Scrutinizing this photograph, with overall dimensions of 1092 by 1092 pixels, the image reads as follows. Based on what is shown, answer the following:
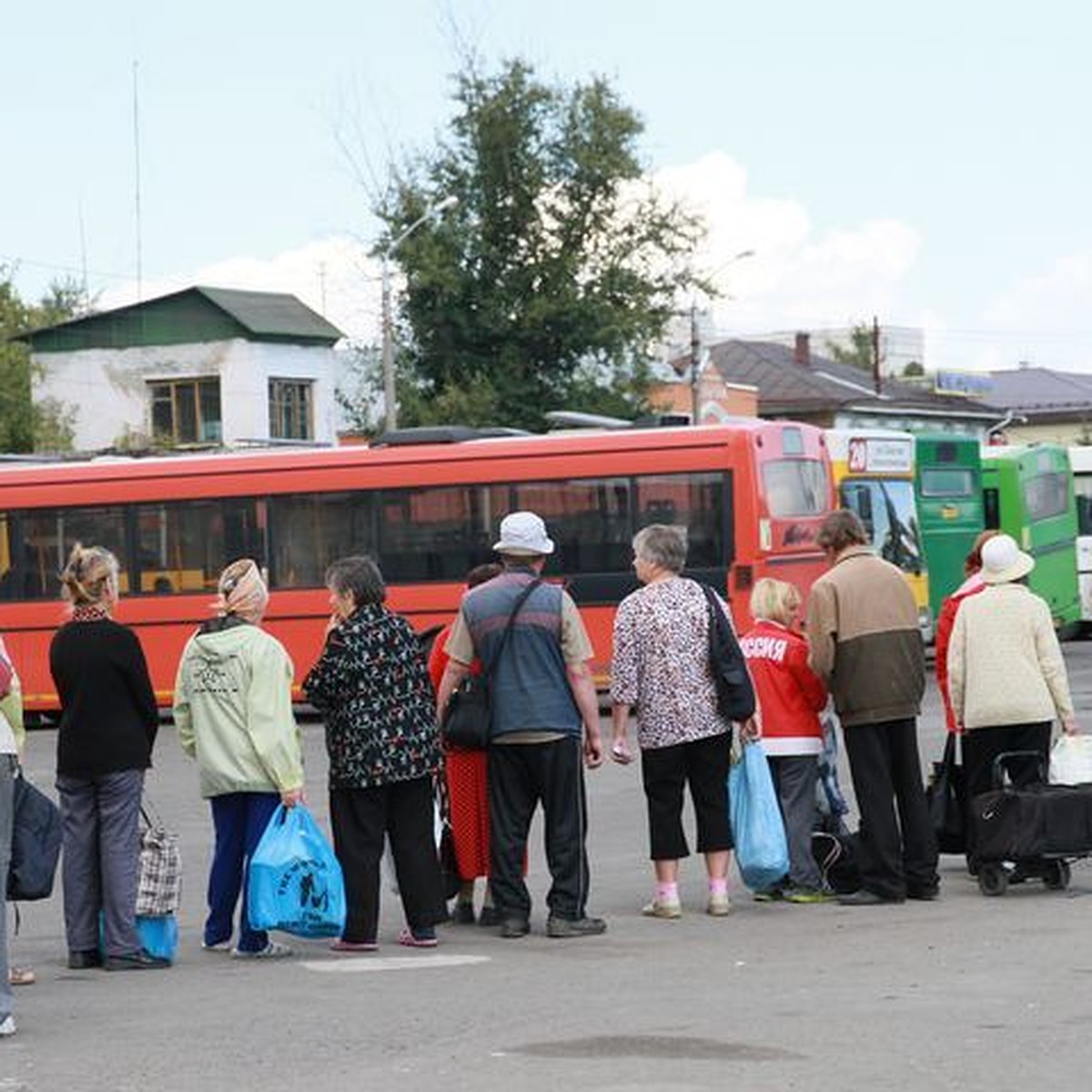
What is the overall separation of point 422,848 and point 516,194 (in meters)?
48.6

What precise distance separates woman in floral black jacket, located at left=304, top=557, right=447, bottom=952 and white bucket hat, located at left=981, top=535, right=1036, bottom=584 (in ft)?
10.4

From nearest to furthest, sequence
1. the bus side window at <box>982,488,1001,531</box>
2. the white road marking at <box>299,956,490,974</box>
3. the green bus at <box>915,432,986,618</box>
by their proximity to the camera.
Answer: the white road marking at <box>299,956,490,974</box> → the green bus at <box>915,432,986,618</box> → the bus side window at <box>982,488,1001,531</box>

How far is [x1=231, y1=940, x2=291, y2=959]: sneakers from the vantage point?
11883 millimetres

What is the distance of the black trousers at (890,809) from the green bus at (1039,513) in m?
27.1

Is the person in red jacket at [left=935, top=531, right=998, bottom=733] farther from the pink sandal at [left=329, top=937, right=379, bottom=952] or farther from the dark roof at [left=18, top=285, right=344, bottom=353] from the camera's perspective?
the dark roof at [left=18, top=285, right=344, bottom=353]

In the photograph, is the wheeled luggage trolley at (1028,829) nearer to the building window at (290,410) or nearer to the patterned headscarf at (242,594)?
the patterned headscarf at (242,594)

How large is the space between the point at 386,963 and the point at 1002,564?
3.91 m

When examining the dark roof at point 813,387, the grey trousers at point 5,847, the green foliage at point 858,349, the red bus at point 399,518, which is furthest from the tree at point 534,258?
the green foliage at point 858,349

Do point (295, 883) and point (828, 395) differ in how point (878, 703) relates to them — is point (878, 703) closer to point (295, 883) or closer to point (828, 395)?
point (295, 883)

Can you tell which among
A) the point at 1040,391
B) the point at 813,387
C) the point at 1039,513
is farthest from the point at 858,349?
the point at 1039,513

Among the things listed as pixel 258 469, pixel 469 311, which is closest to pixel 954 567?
pixel 258 469

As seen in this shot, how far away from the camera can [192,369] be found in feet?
200

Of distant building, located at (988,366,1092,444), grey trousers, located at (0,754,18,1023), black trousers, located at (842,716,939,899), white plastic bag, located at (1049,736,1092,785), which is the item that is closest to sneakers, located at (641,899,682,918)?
black trousers, located at (842,716,939,899)

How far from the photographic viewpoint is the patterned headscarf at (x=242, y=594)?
11.9 m
